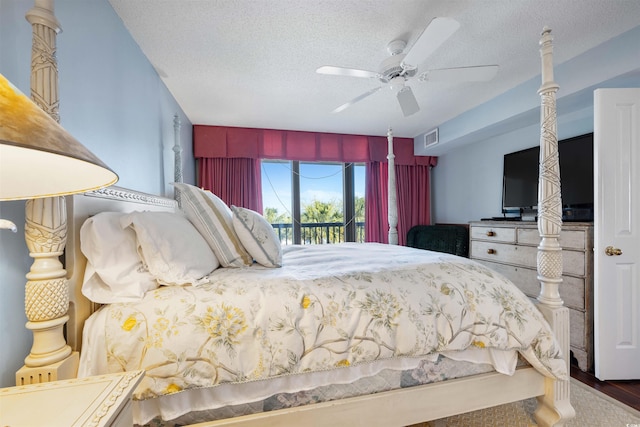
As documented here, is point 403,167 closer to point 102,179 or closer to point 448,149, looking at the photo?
point 448,149

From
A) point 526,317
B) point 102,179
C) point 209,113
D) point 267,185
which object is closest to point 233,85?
point 209,113

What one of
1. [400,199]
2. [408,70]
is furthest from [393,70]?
[400,199]

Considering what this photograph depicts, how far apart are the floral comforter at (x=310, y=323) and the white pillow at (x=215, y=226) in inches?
4.5

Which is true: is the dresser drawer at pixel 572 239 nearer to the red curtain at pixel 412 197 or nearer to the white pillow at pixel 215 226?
the red curtain at pixel 412 197

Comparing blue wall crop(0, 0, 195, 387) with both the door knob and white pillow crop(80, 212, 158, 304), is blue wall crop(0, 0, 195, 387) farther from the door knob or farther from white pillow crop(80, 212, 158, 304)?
the door knob

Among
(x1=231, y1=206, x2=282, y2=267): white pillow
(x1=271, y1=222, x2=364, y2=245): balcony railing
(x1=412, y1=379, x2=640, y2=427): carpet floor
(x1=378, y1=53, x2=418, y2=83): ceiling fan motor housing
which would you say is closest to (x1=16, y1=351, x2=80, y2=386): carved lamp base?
(x1=231, y1=206, x2=282, y2=267): white pillow

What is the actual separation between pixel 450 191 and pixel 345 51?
9.98ft

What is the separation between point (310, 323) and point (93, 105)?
152 centimetres

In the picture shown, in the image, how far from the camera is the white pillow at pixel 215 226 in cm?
131

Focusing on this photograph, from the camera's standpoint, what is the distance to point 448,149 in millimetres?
3963

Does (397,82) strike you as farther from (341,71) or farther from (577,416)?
(577,416)

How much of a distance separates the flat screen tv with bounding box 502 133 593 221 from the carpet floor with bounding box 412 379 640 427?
4.53ft

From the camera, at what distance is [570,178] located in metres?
2.28

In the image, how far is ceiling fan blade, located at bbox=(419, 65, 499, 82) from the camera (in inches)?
66.8
